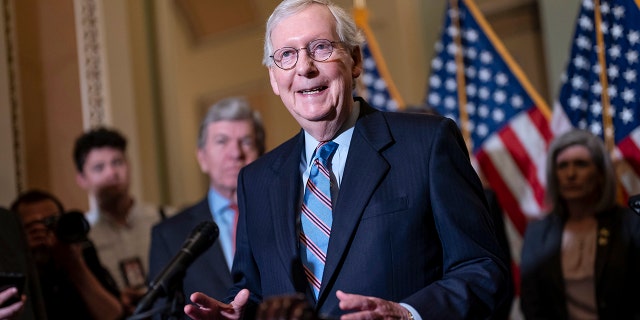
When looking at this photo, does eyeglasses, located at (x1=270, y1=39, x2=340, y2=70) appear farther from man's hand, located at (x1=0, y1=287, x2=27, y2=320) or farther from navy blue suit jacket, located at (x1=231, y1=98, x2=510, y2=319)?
man's hand, located at (x1=0, y1=287, x2=27, y2=320)

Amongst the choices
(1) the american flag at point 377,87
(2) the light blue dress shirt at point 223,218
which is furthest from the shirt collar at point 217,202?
(1) the american flag at point 377,87

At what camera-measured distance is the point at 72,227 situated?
2.83 metres

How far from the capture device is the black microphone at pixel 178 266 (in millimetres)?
1872

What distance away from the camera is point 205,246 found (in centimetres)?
200

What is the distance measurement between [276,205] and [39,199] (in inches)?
83.1

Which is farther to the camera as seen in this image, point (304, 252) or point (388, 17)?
point (388, 17)

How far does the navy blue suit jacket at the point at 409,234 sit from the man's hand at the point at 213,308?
0.12 m

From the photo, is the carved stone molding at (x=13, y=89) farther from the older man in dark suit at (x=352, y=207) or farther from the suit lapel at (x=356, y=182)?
the suit lapel at (x=356, y=182)

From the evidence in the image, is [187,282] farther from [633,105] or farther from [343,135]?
[633,105]

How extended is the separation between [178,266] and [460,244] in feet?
2.10

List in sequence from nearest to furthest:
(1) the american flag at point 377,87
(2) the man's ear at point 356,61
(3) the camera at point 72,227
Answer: (2) the man's ear at point 356,61 < (3) the camera at point 72,227 < (1) the american flag at point 377,87

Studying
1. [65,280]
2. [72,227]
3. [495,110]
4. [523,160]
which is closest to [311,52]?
[72,227]

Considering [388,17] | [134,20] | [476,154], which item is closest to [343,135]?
[476,154]

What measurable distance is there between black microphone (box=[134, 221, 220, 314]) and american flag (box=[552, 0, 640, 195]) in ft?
A: 9.03
